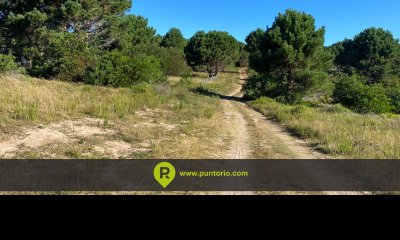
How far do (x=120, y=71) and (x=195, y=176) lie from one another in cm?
1955

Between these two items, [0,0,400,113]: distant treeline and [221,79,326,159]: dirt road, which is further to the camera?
[0,0,400,113]: distant treeline

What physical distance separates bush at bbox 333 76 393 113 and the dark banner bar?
965 inches

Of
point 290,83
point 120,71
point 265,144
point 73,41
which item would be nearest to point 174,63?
point 290,83

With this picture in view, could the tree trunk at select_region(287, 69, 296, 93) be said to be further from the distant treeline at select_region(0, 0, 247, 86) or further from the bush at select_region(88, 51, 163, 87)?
the bush at select_region(88, 51, 163, 87)

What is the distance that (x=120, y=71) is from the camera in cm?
2402

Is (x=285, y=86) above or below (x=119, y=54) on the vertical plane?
below

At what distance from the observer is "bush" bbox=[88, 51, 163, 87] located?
23359 millimetres

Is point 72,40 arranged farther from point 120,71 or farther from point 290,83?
point 290,83

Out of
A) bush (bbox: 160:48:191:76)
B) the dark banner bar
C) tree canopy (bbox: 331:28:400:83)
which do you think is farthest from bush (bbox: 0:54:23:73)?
tree canopy (bbox: 331:28:400:83)

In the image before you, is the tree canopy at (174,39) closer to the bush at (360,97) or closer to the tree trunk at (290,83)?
the tree trunk at (290,83)

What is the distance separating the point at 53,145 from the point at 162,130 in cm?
431
